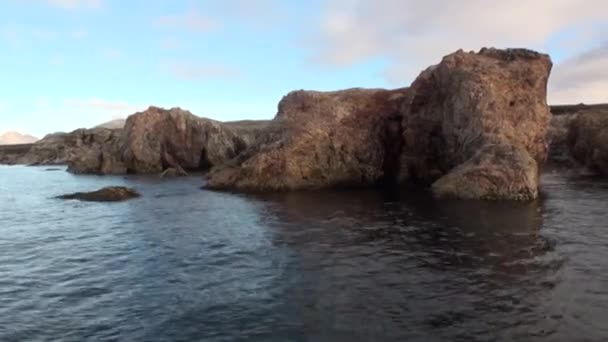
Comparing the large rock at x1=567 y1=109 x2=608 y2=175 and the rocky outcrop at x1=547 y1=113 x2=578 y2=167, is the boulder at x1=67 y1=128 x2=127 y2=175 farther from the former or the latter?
the large rock at x1=567 y1=109 x2=608 y2=175

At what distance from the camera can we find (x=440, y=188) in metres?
32.4

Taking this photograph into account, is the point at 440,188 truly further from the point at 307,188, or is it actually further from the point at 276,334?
the point at 276,334

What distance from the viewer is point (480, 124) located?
35.2 metres

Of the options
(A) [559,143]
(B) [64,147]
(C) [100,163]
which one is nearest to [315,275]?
(A) [559,143]

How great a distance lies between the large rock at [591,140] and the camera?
45.2m

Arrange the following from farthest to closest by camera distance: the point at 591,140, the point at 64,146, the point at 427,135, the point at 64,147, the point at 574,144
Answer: the point at 64,146
the point at 64,147
the point at 574,144
the point at 591,140
the point at 427,135

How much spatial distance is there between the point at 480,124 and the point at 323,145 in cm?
1162

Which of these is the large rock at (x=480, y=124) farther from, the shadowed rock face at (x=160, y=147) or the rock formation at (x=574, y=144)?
the shadowed rock face at (x=160, y=147)

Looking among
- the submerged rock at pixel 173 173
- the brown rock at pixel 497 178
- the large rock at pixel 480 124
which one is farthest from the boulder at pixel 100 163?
the brown rock at pixel 497 178

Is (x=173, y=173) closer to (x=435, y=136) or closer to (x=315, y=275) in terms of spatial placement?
(x=435, y=136)

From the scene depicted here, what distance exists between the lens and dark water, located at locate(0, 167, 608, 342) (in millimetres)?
11547

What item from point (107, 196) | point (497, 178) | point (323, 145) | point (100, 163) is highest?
point (323, 145)

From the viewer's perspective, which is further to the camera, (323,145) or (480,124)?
(323,145)

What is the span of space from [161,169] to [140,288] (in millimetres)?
58790
